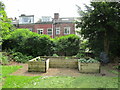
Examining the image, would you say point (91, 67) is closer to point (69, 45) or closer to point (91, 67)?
point (91, 67)

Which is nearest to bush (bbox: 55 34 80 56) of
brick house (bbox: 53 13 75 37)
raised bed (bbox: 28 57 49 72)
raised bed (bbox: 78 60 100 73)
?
raised bed (bbox: 78 60 100 73)

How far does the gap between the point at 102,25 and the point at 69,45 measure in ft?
8.58

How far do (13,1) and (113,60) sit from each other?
6.17 meters

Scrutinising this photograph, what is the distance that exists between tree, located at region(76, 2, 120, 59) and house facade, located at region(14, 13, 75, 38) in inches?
433

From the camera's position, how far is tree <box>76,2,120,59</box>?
492 centimetres

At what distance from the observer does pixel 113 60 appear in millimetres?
6035

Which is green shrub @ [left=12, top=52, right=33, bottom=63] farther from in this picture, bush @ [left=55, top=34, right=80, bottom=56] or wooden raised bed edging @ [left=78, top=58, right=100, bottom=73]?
wooden raised bed edging @ [left=78, top=58, right=100, bottom=73]

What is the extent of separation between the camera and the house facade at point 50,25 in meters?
17.2

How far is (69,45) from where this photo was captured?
22.9ft

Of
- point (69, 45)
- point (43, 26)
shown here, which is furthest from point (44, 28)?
point (69, 45)

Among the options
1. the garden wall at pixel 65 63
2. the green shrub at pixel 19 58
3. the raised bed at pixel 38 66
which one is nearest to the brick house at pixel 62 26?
the green shrub at pixel 19 58

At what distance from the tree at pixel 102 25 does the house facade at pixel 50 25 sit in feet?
36.1

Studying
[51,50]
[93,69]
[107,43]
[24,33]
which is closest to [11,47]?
[24,33]

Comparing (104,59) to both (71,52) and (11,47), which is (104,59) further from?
(11,47)
